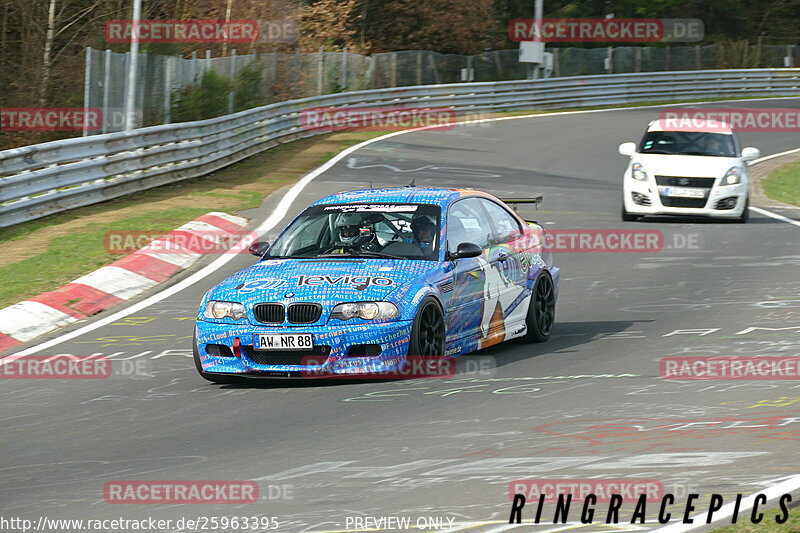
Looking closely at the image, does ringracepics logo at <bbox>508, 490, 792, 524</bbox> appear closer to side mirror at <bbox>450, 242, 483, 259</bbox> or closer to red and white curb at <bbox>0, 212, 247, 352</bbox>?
side mirror at <bbox>450, 242, 483, 259</bbox>

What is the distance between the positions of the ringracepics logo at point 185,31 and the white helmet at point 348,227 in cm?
1708

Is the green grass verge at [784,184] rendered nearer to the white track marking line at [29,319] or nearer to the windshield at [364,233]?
the windshield at [364,233]

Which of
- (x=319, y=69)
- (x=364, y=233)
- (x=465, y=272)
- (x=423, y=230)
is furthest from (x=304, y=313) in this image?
(x=319, y=69)

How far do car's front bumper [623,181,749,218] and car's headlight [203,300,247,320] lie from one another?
11.8 m

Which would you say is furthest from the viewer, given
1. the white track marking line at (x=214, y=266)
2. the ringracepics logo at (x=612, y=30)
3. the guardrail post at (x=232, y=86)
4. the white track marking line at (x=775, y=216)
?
the ringracepics logo at (x=612, y=30)

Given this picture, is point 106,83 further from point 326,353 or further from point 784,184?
point 326,353

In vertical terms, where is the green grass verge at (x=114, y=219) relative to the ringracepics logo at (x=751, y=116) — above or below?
below

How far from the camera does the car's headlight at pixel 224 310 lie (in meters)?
A: 9.35

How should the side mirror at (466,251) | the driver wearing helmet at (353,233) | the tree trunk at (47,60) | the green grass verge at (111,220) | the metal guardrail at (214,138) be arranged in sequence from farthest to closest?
the tree trunk at (47,60), the metal guardrail at (214,138), the green grass verge at (111,220), the driver wearing helmet at (353,233), the side mirror at (466,251)

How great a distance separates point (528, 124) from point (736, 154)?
1774cm

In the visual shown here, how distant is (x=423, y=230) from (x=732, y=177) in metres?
11.2

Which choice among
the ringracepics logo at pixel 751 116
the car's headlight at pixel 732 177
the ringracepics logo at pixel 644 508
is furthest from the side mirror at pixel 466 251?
the ringracepics logo at pixel 751 116

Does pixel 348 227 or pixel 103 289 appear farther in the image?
pixel 103 289

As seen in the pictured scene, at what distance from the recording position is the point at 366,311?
9.16 meters
